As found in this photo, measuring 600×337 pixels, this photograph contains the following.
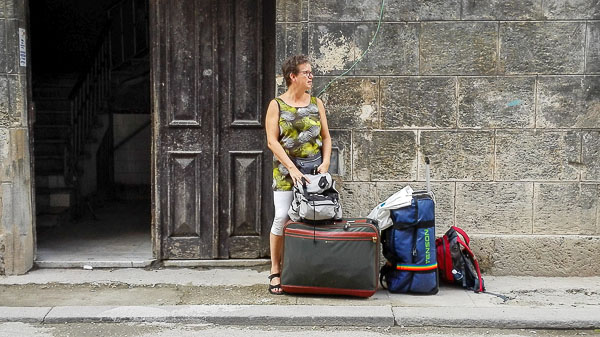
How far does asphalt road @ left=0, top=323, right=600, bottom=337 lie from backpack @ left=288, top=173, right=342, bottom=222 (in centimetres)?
90

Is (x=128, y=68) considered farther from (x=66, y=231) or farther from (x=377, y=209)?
(x=377, y=209)

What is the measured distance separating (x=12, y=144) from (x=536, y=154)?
481cm

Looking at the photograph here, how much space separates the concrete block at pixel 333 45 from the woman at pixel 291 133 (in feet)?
1.79

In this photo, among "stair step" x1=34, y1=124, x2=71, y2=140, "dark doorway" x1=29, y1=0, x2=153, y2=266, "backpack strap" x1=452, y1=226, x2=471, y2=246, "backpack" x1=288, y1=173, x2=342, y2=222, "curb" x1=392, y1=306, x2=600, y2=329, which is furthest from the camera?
"stair step" x1=34, y1=124, x2=71, y2=140

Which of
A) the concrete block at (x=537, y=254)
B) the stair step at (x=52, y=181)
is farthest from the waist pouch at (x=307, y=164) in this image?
the stair step at (x=52, y=181)

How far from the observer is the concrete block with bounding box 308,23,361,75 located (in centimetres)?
654

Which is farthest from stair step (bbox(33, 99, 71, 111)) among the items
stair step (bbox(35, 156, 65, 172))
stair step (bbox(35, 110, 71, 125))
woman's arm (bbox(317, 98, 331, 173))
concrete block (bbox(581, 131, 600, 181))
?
concrete block (bbox(581, 131, 600, 181))

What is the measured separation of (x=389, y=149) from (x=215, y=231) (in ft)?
6.24

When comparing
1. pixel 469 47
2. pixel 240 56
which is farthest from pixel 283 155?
pixel 469 47

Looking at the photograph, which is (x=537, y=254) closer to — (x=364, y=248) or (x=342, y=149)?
(x=364, y=248)

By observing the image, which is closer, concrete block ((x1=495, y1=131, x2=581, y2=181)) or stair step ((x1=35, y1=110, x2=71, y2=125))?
concrete block ((x1=495, y1=131, x2=581, y2=181))

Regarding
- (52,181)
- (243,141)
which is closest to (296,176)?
(243,141)

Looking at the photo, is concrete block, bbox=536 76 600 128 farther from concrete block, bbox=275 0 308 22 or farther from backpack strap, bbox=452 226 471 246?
concrete block, bbox=275 0 308 22

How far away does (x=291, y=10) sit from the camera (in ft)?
21.4
